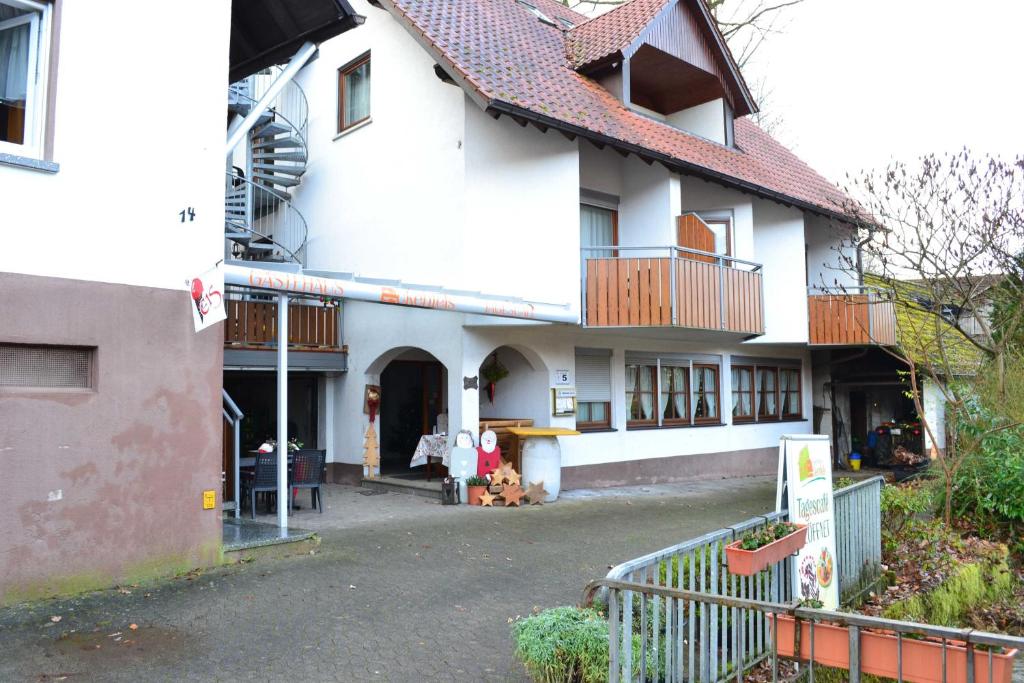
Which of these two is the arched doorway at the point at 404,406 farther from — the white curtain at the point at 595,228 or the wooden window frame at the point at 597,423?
the white curtain at the point at 595,228

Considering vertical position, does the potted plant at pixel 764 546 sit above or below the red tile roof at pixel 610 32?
below

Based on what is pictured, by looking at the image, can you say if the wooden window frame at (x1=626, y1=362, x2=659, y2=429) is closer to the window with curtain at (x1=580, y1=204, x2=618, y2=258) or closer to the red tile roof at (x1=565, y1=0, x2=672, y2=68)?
the window with curtain at (x1=580, y1=204, x2=618, y2=258)

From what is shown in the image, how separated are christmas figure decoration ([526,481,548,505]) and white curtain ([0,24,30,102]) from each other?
7.90 m

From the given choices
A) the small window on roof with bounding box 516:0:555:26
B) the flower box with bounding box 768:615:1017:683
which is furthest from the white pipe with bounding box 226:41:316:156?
the small window on roof with bounding box 516:0:555:26

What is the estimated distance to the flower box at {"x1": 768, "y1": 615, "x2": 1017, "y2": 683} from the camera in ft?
9.98

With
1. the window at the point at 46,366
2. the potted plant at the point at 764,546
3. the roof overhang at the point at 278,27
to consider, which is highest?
the roof overhang at the point at 278,27

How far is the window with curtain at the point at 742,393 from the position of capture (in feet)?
55.3

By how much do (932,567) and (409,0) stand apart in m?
11.1

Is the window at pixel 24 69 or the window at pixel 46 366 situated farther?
the window at pixel 24 69

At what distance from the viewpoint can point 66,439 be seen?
6.19 meters

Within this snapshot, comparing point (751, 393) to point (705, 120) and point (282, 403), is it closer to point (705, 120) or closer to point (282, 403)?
point (705, 120)

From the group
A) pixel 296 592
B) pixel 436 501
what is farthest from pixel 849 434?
pixel 296 592

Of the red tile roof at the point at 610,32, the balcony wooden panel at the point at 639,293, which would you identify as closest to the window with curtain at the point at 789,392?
the balcony wooden panel at the point at 639,293

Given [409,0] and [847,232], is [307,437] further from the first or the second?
[847,232]
